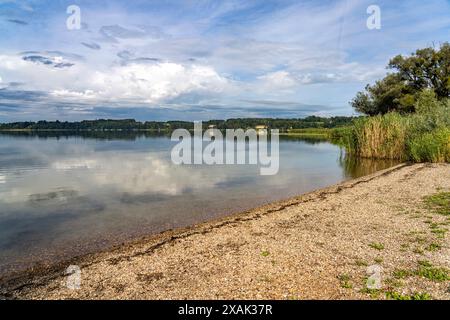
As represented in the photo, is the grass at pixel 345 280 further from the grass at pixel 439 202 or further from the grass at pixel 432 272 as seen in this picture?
the grass at pixel 439 202

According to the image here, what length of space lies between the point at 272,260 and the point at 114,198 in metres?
11.7

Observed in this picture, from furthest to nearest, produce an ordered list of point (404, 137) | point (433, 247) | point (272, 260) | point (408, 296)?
point (404, 137) → point (433, 247) → point (272, 260) → point (408, 296)

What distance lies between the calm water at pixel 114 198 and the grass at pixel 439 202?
260 inches

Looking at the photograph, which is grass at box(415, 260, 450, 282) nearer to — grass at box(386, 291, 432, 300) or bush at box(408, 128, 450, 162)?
grass at box(386, 291, 432, 300)

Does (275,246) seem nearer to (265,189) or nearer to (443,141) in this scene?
(265,189)

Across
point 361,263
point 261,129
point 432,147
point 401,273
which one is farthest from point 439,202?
point 261,129

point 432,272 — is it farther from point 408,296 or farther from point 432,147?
point 432,147

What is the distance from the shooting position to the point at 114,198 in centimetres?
1733

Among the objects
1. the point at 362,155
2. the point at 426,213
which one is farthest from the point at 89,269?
the point at 362,155

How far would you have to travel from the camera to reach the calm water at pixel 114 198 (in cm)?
1096

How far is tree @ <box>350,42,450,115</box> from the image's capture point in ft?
167

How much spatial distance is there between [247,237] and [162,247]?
2.26m

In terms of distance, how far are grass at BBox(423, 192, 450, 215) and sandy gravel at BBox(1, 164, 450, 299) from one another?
0.42 metres

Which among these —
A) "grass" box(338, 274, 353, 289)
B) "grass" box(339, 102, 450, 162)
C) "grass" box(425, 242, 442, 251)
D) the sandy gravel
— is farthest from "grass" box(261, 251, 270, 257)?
"grass" box(339, 102, 450, 162)
